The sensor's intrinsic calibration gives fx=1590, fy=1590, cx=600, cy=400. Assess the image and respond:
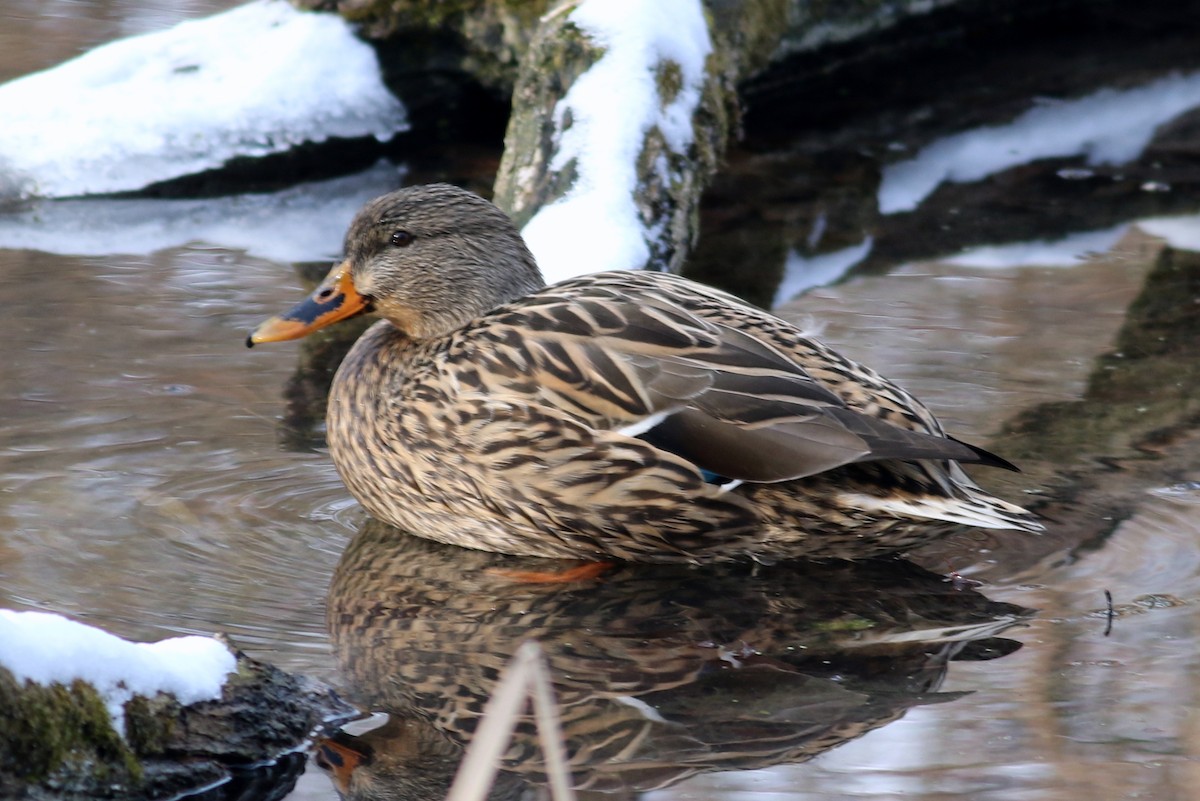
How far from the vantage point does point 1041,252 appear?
775 cm

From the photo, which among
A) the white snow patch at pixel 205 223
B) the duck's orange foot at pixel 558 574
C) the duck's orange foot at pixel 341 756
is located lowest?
the duck's orange foot at pixel 558 574

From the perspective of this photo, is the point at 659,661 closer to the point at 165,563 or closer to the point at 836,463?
the point at 836,463

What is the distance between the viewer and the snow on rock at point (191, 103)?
8.05 m

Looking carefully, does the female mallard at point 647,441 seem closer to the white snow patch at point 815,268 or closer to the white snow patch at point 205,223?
the white snow patch at point 815,268

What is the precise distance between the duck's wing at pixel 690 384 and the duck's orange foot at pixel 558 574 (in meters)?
0.46

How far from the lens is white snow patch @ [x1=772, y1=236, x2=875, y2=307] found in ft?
23.7

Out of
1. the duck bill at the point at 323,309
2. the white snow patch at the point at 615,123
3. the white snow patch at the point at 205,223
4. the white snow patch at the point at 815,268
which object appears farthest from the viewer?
the white snow patch at the point at 205,223

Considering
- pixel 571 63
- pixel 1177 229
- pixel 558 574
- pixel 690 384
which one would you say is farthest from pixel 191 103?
pixel 1177 229

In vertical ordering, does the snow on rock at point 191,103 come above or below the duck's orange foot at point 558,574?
above

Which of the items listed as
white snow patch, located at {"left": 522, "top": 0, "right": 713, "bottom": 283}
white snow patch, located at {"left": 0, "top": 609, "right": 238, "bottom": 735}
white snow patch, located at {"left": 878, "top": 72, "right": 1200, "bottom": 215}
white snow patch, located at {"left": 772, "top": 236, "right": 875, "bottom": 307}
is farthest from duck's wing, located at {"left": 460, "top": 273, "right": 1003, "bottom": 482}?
white snow patch, located at {"left": 878, "top": 72, "right": 1200, "bottom": 215}

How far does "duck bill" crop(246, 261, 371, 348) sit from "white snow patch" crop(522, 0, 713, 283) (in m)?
0.98

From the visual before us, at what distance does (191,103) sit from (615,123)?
2768 mm

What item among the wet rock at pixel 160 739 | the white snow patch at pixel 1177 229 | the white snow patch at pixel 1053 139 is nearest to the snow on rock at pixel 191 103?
the white snow patch at pixel 1053 139

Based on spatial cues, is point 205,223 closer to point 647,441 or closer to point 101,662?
point 647,441
